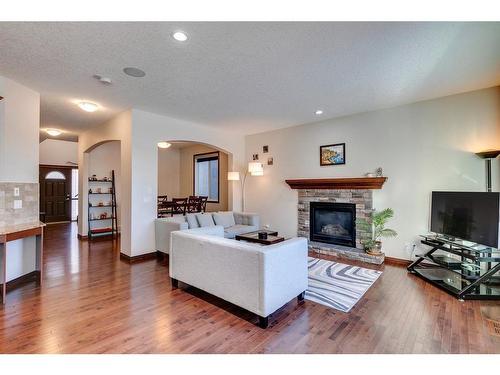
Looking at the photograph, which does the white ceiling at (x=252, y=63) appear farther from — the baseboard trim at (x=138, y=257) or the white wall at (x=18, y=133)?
the baseboard trim at (x=138, y=257)

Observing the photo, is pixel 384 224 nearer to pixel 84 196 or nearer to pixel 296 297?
pixel 296 297

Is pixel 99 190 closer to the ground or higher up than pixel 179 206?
higher up

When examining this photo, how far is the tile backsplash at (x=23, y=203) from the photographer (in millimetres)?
3189

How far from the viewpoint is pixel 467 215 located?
3.32 meters

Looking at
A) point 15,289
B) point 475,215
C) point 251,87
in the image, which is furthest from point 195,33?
point 475,215

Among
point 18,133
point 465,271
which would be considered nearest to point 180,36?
point 18,133

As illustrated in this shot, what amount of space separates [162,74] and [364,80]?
275 centimetres

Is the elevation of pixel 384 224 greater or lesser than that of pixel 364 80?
lesser

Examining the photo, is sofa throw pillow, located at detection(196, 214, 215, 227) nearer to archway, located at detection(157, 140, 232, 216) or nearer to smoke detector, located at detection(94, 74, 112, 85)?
archway, located at detection(157, 140, 232, 216)

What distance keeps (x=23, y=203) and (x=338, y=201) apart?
A: 17.8 feet

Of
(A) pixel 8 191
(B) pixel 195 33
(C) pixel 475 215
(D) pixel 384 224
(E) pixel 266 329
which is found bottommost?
(E) pixel 266 329

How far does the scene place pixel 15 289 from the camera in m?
3.15

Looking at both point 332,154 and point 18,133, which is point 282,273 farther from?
point 18,133
